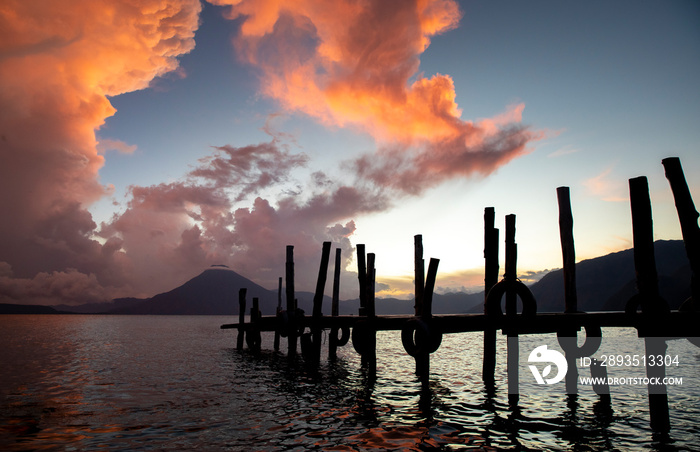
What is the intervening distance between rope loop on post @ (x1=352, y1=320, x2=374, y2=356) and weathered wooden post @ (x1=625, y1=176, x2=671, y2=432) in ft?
28.1

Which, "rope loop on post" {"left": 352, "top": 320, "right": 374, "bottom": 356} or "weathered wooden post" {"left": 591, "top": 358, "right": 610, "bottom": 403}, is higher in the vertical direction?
"rope loop on post" {"left": 352, "top": 320, "right": 374, "bottom": 356}

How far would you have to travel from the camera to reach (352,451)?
781 centimetres

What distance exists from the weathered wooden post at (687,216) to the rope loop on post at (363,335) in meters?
9.37

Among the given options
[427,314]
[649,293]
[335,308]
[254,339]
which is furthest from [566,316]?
[254,339]

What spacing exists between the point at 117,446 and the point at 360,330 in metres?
9.18

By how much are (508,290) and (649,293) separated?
3.38 m

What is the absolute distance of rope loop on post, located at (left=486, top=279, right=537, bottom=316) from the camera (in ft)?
36.1

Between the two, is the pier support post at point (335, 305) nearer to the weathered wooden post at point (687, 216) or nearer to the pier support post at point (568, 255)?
the pier support post at point (568, 255)

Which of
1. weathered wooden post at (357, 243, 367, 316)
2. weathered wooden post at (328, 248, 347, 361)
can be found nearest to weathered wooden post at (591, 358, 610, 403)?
weathered wooden post at (357, 243, 367, 316)

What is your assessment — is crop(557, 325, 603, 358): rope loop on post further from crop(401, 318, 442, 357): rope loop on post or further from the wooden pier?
crop(401, 318, 442, 357): rope loop on post

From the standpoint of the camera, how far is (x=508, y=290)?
36.9 ft

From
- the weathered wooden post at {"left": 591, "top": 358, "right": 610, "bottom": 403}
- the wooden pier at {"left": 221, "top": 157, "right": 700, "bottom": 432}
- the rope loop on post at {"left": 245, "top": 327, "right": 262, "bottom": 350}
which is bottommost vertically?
the rope loop on post at {"left": 245, "top": 327, "right": 262, "bottom": 350}

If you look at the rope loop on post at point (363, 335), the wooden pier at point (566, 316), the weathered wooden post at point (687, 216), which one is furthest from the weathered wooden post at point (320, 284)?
the weathered wooden post at point (687, 216)

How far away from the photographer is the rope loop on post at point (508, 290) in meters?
11.0
